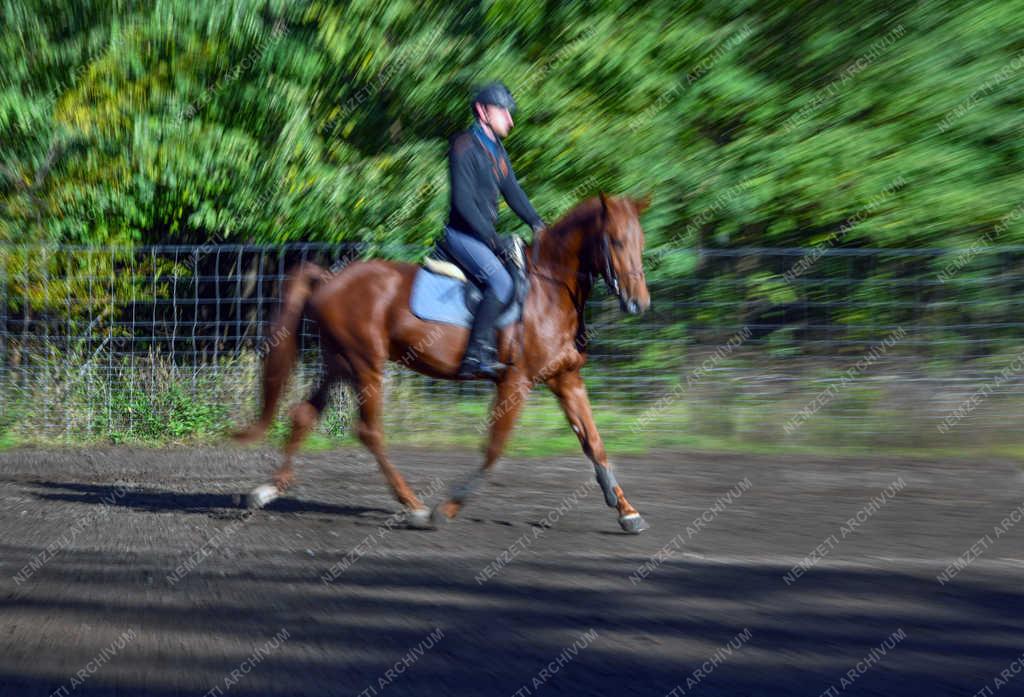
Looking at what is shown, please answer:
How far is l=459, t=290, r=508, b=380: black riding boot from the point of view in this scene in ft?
25.8

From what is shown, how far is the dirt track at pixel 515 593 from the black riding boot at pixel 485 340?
3.31 feet

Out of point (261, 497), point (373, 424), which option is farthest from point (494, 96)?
point (261, 497)

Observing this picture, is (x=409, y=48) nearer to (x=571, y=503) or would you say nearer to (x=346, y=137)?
(x=346, y=137)

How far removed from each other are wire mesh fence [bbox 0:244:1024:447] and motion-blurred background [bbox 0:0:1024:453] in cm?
3

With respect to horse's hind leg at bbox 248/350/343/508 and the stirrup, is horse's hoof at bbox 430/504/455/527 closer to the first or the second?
the stirrup

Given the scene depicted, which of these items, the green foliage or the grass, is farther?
the green foliage

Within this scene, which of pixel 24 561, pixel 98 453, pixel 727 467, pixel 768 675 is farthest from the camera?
pixel 98 453

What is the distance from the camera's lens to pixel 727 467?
10.8m

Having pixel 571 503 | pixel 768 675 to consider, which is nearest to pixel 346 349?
pixel 571 503

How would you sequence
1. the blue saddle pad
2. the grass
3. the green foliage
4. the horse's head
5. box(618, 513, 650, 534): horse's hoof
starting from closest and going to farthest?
box(618, 513, 650, 534): horse's hoof < the horse's head < the blue saddle pad < the grass < the green foliage

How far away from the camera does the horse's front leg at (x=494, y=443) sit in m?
7.63

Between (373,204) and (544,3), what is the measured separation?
2.89 m

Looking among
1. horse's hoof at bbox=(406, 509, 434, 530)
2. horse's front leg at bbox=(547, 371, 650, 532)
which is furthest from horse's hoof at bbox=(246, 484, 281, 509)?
horse's front leg at bbox=(547, 371, 650, 532)

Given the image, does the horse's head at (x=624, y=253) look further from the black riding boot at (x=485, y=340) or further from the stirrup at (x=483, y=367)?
the stirrup at (x=483, y=367)
